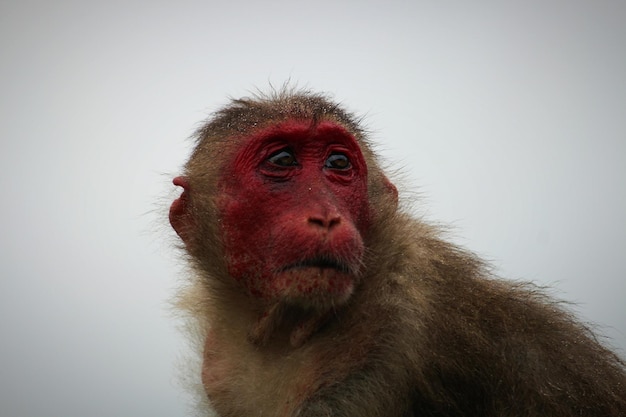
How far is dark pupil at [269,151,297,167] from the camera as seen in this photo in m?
5.05

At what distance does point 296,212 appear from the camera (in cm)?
464

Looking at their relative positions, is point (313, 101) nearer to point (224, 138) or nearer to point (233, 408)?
point (224, 138)

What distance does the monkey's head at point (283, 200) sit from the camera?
4.49m

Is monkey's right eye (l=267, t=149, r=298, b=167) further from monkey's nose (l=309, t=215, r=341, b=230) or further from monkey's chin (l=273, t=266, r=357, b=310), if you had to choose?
monkey's chin (l=273, t=266, r=357, b=310)

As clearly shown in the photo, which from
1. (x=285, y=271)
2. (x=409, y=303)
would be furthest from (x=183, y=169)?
(x=409, y=303)

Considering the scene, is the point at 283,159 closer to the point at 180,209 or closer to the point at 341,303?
the point at 180,209

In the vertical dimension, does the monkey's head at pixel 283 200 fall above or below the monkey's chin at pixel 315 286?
above

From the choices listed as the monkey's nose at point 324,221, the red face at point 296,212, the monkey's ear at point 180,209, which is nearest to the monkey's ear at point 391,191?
the red face at point 296,212

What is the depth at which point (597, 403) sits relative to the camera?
4812 millimetres

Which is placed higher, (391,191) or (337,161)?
(337,161)

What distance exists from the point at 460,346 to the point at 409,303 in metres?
0.47

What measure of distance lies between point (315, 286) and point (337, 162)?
3.79 feet

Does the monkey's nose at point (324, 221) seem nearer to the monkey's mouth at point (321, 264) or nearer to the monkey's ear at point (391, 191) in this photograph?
the monkey's mouth at point (321, 264)

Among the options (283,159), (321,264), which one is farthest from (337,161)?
(321,264)
